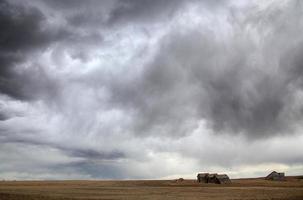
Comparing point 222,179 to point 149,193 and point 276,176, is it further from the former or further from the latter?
point 149,193

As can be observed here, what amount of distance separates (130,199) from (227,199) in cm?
1147

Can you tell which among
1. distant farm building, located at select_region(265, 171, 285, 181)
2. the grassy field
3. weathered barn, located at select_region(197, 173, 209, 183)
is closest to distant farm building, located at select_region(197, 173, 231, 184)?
weathered barn, located at select_region(197, 173, 209, 183)

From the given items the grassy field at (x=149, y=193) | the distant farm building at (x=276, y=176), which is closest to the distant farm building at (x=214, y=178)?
the distant farm building at (x=276, y=176)

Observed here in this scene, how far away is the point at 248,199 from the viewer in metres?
49.6

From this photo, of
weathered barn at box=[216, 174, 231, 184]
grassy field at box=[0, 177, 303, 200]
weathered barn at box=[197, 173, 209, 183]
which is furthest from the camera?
weathered barn at box=[197, 173, 209, 183]

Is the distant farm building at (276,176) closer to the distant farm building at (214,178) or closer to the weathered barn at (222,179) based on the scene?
the distant farm building at (214,178)

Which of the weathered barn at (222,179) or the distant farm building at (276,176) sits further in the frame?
the distant farm building at (276,176)

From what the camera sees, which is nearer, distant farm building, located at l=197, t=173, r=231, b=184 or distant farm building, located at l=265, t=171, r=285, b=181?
distant farm building, located at l=197, t=173, r=231, b=184

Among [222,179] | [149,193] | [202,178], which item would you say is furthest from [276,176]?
[149,193]

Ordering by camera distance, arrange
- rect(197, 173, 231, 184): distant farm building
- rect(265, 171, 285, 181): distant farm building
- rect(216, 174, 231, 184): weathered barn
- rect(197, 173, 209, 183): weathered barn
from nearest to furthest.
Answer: rect(216, 174, 231, 184): weathered barn
rect(197, 173, 231, 184): distant farm building
rect(197, 173, 209, 183): weathered barn
rect(265, 171, 285, 181): distant farm building

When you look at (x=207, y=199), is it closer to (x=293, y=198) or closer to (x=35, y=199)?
(x=293, y=198)

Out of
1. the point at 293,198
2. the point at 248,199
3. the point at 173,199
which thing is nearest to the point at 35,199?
the point at 173,199

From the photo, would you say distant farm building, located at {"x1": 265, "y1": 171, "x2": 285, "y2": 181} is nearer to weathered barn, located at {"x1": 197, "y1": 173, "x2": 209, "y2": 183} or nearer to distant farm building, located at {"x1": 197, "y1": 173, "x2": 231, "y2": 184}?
weathered barn, located at {"x1": 197, "y1": 173, "x2": 209, "y2": 183}

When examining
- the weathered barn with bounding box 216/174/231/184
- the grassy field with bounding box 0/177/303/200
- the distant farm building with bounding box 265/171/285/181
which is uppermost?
the distant farm building with bounding box 265/171/285/181
